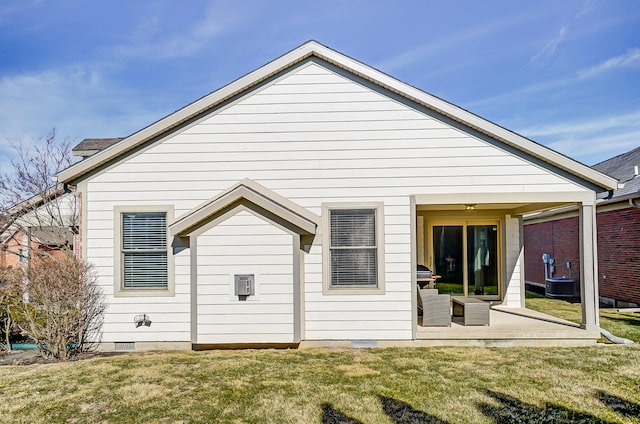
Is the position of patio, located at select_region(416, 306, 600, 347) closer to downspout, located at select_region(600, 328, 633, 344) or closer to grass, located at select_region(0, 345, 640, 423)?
grass, located at select_region(0, 345, 640, 423)

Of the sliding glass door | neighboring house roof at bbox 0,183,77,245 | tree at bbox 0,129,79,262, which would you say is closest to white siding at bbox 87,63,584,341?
the sliding glass door

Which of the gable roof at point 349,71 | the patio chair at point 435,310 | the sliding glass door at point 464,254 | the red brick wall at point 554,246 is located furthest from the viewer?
the red brick wall at point 554,246

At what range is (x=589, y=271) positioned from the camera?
7223mm

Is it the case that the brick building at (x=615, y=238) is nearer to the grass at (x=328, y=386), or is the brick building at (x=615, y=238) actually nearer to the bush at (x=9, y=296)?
the grass at (x=328, y=386)

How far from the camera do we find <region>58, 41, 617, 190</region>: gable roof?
7.21 metres

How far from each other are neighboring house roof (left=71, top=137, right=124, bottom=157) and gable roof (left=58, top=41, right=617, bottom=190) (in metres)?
5.34

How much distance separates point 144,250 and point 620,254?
551 inches

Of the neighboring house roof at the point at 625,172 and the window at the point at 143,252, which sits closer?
the window at the point at 143,252

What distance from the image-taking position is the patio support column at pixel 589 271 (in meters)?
7.21

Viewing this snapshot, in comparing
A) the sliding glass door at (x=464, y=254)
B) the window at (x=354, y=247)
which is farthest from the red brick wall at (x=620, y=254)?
the window at (x=354, y=247)

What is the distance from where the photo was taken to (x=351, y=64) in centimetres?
738

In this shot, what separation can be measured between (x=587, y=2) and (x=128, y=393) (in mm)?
14368

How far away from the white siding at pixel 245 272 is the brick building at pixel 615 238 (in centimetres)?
777

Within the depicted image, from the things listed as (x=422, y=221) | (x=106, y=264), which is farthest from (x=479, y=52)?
(x=106, y=264)
